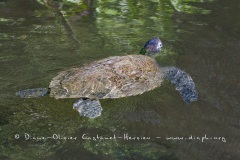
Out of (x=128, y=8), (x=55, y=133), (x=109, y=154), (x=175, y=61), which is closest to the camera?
(x=109, y=154)

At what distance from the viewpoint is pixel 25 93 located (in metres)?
4.06

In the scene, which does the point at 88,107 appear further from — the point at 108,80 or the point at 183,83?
the point at 183,83

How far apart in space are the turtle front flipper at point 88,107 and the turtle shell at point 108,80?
0.06 meters

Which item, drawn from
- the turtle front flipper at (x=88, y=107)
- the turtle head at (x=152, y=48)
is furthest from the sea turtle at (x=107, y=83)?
the turtle head at (x=152, y=48)

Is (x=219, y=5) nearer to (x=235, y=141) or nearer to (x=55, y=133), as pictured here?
(x=235, y=141)

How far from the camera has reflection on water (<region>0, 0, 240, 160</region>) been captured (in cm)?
344

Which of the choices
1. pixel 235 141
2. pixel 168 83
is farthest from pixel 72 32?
pixel 235 141

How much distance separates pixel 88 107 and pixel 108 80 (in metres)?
0.45

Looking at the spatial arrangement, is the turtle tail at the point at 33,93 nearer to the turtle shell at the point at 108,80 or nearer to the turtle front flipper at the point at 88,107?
the turtle shell at the point at 108,80

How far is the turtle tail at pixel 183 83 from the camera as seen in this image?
410cm

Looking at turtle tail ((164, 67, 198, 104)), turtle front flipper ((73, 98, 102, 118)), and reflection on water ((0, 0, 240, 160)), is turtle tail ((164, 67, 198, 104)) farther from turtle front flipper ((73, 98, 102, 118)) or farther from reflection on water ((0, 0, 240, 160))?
turtle front flipper ((73, 98, 102, 118))

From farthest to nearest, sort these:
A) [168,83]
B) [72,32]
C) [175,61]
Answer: [72,32] → [175,61] → [168,83]

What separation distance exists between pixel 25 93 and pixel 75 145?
37.5 inches

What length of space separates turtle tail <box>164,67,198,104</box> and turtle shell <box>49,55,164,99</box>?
155mm
